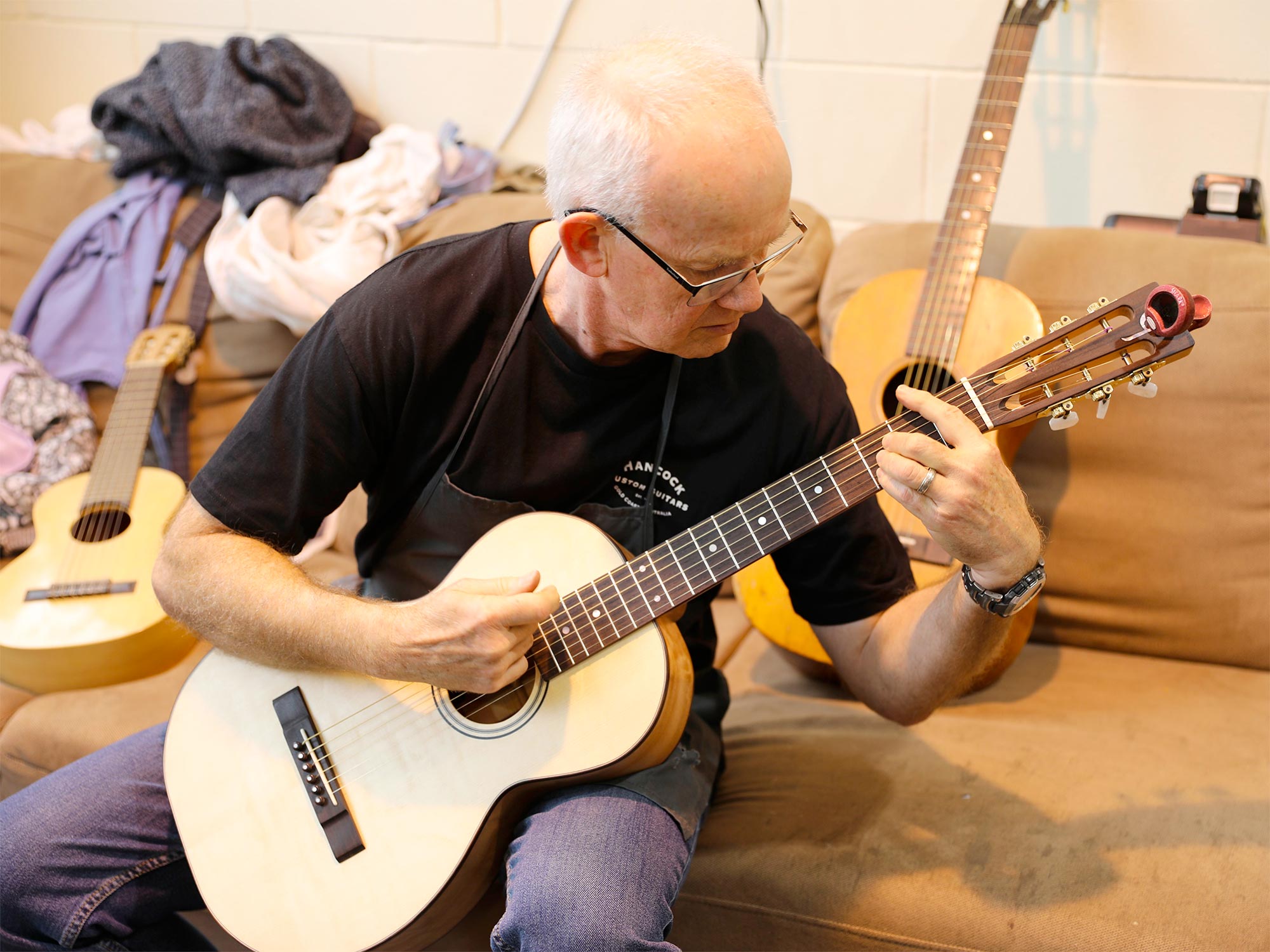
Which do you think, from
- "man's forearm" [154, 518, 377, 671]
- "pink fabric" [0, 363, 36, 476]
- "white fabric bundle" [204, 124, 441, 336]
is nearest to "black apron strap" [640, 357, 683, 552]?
"man's forearm" [154, 518, 377, 671]

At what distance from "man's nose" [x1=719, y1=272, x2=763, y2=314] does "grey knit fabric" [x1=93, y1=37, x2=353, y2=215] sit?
132 cm

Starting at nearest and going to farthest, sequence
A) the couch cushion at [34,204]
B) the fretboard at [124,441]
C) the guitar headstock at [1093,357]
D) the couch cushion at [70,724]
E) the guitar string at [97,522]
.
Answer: the guitar headstock at [1093,357] < the couch cushion at [70,724] < the guitar string at [97,522] < the fretboard at [124,441] < the couch cushion at [34,204]

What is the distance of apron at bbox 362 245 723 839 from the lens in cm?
116

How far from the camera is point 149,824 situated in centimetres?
122

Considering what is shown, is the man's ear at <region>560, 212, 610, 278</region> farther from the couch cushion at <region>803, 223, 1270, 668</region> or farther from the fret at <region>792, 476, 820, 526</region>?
the couch cushion at <region>803, 223, 1270, 668</region>

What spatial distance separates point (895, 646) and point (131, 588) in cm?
120

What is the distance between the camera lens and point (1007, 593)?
101 cm

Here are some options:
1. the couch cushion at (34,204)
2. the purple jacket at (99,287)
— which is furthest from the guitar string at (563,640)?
the couch cushion at (34,204)

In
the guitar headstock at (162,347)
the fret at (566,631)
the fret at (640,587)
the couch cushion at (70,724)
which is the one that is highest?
the fret at (640,587)

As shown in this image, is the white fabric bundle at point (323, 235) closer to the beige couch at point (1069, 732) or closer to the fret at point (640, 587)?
the beige couch at point (1069, 732)

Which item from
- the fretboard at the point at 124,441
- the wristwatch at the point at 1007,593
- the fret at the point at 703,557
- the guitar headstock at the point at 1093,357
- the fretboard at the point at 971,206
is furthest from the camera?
the fretboard at the point at 124,441

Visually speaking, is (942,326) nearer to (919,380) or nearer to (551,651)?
(919,380)

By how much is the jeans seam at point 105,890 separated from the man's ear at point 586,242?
81cm

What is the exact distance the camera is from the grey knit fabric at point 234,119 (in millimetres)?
2117
